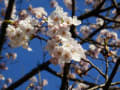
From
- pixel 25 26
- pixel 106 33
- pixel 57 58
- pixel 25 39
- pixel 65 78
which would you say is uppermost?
pixel 25 26

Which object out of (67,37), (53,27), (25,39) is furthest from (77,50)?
(25,39)

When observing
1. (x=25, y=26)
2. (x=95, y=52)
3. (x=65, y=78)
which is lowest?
(x=95, y=52)

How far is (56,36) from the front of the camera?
4.09 feet

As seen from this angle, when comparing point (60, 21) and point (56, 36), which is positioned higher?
point (60, 21)

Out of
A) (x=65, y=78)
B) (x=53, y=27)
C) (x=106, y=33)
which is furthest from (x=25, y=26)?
(x=106, y=33)

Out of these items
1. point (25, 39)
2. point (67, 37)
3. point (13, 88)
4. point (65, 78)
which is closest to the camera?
point (67, 37)

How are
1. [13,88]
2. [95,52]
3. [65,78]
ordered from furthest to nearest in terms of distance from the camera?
1. [95,52]
2. [13,88]
3. [65,78]

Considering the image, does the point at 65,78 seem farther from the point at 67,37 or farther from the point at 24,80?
the point at 24,80

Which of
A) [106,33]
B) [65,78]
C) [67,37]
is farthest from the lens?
[106,33]

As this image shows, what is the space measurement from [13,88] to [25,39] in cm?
225

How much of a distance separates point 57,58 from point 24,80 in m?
2.31

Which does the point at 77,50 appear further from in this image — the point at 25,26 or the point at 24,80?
the point at 24,80

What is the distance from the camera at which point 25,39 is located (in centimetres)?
135

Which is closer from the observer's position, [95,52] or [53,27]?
[53,27]
